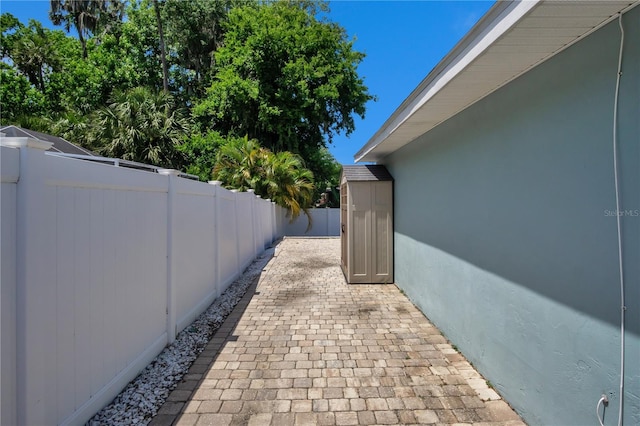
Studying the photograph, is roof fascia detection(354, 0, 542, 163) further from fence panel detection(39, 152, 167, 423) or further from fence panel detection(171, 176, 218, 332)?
fence panel detection(171, 176, 218, 332)

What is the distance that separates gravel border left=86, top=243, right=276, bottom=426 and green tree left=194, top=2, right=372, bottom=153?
539 inches

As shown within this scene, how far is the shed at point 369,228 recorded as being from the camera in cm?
657

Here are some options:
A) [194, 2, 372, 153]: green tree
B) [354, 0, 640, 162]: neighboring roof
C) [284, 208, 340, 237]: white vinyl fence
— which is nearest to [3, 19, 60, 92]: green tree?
[194, 2, 372, 153]: green tree

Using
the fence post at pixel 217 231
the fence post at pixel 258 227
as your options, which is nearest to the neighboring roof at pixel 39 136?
the fence post at pixel 217 231

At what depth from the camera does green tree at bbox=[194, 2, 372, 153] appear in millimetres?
16438

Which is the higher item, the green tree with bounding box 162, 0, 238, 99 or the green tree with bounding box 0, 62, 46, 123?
the green tree with bounding box 162, 0, 238, 99

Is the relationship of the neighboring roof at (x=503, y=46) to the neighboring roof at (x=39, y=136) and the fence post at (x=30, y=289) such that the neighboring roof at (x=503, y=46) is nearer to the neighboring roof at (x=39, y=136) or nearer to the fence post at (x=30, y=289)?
the fence post at (x=30, y=289)

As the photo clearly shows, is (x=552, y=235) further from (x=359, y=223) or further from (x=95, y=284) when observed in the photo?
(x=359, y=223)

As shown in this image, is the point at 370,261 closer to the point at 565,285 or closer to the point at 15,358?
the point at 565,285

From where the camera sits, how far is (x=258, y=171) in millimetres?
14094

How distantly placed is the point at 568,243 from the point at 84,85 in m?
22.8

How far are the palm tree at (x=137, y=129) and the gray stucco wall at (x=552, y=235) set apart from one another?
12.7 m

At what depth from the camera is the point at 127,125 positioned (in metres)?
12.7

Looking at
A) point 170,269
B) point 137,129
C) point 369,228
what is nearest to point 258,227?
point 369,228
